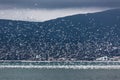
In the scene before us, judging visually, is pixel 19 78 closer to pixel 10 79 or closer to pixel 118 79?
pixel 10 79

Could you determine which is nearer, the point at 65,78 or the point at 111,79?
the point at 111,79

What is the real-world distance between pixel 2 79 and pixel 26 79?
240 inches

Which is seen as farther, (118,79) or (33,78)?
(33,78)

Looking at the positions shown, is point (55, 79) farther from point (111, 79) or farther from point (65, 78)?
point (111, 79)

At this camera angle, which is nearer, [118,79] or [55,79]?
[118,79]

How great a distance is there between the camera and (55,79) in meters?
134

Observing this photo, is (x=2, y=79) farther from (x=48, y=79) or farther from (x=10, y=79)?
(x=48, y=79)

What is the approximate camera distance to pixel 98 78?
13225 cm

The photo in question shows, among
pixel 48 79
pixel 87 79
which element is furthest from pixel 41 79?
pixel 87 79

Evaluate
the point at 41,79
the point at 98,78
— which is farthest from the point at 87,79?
the point at 41,79

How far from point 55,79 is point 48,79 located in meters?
1.80

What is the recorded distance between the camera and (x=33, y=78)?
13700cm

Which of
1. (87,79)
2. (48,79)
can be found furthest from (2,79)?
(87,79)

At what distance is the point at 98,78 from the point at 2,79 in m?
24.1
